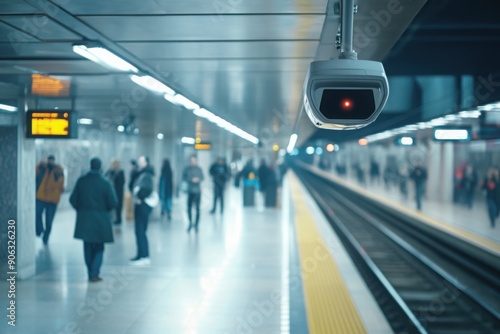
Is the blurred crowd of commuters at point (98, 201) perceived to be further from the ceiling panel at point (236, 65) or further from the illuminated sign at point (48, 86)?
the ceiling panel at point (236, 65)

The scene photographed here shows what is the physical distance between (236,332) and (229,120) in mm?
11845

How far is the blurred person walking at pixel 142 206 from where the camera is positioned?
941 centimetres

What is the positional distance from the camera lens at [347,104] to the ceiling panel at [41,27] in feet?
8.36

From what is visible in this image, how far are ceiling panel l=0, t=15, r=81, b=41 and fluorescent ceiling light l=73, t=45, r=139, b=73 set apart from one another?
0.21 metres

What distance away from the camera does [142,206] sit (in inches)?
373

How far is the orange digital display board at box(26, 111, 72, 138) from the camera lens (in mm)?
8195

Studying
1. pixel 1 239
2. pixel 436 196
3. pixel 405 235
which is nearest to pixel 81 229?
pixel 1 239

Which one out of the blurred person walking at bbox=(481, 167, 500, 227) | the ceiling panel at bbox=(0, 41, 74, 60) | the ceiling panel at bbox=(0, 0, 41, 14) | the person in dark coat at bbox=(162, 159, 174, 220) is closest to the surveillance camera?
the ceiling panel at bbox=(0, 0, 41, 14)

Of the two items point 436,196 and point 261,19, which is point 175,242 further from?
point 436,196

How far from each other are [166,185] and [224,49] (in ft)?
29.8

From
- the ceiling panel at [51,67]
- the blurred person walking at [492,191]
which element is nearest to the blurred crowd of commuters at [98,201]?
the ceiling panel at [51,67]

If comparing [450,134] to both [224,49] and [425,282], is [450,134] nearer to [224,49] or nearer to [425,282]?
[425,282]

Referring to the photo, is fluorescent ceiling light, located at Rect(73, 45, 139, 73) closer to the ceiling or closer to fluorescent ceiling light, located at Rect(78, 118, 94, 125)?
the ceiling

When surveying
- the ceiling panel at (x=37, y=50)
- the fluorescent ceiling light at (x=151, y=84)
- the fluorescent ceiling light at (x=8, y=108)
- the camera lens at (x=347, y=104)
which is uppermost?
the ceiling panel at (x=37, y=50)
